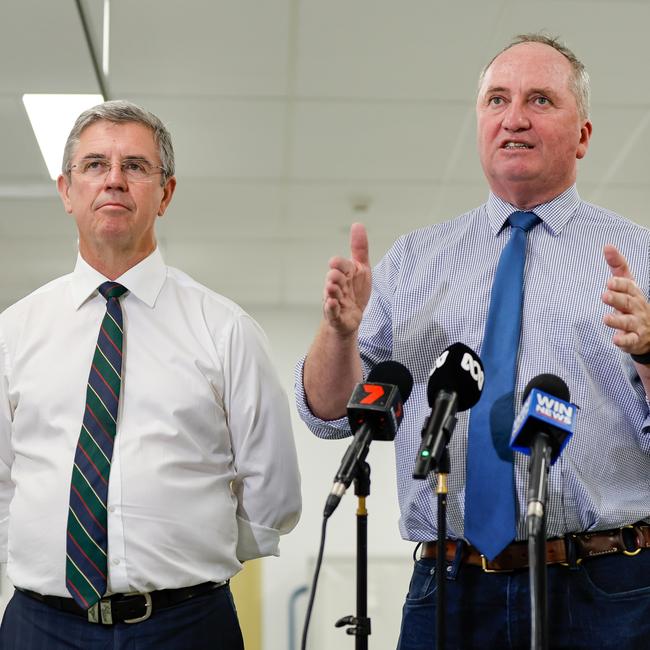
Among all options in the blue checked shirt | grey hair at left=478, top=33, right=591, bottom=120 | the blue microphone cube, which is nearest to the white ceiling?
grey hair at left=478, top=33, right=591, bottom=120

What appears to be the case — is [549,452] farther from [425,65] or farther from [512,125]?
[425,65]

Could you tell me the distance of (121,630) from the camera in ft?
5.70

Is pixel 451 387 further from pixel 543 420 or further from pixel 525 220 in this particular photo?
pixel 525 220

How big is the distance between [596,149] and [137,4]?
2.35 metres

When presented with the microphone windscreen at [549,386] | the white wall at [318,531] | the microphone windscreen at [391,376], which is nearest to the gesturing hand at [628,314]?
the microphone windscreen at [549,386]

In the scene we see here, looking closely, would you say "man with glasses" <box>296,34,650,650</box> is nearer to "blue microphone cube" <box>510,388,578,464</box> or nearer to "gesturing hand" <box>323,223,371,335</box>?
"gesturing hand" <box>323,223,371,335</box>

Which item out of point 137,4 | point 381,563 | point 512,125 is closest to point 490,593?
point 512,125

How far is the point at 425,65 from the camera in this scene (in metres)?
3.99

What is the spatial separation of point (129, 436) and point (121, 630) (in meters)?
0.35

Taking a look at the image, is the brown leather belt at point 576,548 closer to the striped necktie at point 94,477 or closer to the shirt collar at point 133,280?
the striped necktie at point 94,477

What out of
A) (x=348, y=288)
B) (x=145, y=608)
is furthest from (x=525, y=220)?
(x=145, y=608)

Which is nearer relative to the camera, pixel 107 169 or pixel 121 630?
pixel 121 630

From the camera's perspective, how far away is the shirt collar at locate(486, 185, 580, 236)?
186 centimetres

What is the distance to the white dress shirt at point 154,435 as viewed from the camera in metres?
1.81
